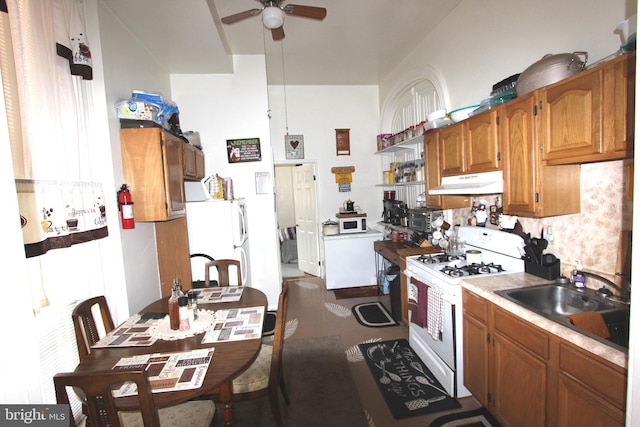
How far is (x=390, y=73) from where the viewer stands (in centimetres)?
421

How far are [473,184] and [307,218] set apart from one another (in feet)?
10.9

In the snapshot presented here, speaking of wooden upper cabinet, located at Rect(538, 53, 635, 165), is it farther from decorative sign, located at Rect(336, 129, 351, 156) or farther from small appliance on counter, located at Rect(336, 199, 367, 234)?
decorative sign, located at Rect(336, 129, 351, 156)

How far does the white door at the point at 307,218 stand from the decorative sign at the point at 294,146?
34 centimetres

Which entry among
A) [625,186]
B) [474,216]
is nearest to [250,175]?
[474,216]

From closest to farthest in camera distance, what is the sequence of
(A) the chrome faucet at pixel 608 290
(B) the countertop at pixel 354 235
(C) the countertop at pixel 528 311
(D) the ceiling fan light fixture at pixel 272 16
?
(C) the countertop at pixel 528 311 → (A) the chrome faucet at pixel 608 290 → (D) the ceiling fan light fixture at pixel 272 16 → (B) the countertop at pixel 354 235

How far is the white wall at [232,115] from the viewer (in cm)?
356

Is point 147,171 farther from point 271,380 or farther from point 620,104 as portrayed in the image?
point 620,104

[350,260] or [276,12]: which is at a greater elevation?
[276,12]

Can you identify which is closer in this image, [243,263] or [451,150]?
[451,150]

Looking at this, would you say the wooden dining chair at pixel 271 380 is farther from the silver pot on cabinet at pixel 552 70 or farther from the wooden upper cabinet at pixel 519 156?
the silver pot on cabinet at pixel 552 70

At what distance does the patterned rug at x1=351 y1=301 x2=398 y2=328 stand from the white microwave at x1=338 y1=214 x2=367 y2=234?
1.15 meters

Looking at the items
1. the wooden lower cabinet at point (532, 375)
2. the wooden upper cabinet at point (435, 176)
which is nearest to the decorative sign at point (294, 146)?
the wooden upper cabinet at point (435, 176)

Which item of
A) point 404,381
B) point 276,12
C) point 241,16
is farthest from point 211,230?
point 404,381

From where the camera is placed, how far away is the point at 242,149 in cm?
365
